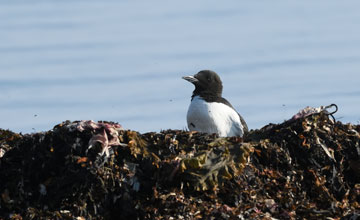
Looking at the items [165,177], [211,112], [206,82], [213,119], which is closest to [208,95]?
[206,82]

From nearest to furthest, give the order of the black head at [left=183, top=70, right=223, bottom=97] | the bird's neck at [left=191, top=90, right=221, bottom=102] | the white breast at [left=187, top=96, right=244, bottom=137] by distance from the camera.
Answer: the white breast at [left=187, top=96, right=244, bottom=137]
the bird's neck at [left=191, top=90, right=221, bottom=102]
the black head at [left=183, top=70, right=223, bottom=97]

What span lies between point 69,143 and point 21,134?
5.47ft

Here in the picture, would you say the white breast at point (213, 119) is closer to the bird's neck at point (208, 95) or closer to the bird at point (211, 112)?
the bird at point (211, 112)

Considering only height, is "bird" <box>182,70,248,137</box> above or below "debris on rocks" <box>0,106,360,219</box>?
above

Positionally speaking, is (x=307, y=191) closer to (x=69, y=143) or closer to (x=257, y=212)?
(x=257, y=212)

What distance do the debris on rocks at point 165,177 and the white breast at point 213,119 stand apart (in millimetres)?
3367

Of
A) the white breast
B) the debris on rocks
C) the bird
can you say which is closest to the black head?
the bird

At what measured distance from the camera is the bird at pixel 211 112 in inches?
452

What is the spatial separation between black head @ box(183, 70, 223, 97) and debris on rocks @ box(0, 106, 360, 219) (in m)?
4.46

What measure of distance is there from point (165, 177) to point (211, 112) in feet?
15.0

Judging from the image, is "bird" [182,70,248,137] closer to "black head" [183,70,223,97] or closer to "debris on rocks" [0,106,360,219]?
"black head" [183,70,223,97]

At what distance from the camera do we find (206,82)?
41.3ft

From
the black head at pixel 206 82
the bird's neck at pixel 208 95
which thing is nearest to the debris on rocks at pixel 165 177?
the bird's neck at pixel 208 95

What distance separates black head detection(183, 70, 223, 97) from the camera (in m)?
12.5
